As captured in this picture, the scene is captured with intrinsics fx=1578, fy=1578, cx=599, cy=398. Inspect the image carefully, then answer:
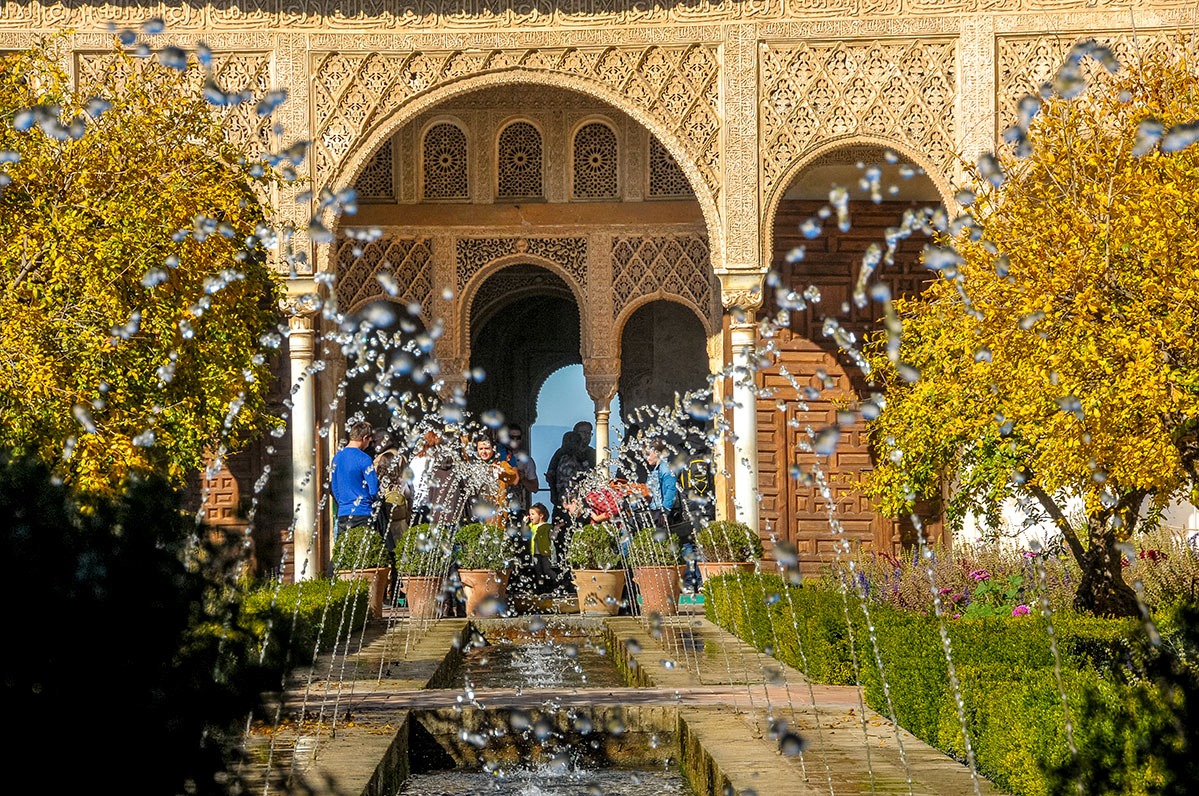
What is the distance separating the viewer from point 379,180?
14648 mm

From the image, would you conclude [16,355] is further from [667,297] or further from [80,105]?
[667,297]

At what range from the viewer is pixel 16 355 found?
7.13 m

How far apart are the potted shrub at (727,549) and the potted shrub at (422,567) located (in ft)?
6.02

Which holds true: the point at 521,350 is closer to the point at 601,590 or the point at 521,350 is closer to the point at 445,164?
the point at 445,164

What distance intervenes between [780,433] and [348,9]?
200 inches

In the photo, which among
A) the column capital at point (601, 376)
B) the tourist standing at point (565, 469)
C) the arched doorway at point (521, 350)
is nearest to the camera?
the tourist standing at point (565, 469)

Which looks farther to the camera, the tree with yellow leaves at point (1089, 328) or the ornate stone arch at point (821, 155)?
the ornate stone arch at point (821, 155)

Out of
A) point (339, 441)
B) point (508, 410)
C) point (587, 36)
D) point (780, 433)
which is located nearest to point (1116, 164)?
point (587, 36)

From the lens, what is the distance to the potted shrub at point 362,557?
10.2 metres

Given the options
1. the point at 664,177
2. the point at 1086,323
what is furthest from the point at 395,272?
the point at 1086,323

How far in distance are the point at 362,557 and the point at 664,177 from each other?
5.67 metres

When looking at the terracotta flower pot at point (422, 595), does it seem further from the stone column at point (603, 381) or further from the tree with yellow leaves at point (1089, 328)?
the tree with yellow leaves at point (1089, 328)

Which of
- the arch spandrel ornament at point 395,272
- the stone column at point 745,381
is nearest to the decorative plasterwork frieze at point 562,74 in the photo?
the stone column at point 745,381

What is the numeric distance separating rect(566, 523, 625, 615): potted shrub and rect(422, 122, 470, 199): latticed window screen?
14.9 feet
